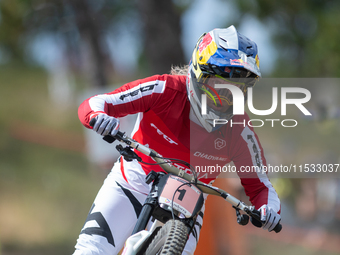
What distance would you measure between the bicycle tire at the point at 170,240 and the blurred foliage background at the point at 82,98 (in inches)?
132

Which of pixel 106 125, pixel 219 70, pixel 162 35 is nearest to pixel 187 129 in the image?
pixel 219 70

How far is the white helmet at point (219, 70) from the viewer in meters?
2.72

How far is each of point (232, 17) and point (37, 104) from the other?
504 inches

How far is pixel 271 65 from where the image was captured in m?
13.5

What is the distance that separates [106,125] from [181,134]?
762mm

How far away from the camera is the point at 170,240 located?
208 cm

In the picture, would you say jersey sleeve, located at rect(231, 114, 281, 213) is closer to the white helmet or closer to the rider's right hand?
the white helmet

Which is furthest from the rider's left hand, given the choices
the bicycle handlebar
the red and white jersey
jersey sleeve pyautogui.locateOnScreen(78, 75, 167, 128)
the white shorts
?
jersey sleeve pyautogui.locateOnScreen(78, 75, 167, 128)

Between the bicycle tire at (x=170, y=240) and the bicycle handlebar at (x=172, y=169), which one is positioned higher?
the bicycle handlebar at (x=172, y=169)

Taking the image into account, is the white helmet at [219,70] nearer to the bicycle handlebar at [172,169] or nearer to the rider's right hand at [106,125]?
the bicycle handlebar at [172,169]

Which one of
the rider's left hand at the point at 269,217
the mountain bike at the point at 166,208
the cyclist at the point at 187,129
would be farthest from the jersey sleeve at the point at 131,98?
the rider's left hand at the point at 269,217

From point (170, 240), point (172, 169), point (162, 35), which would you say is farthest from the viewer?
point (162, 35)

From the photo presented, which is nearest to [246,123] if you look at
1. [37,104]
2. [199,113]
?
[199,113]

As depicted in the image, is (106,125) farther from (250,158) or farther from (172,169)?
(250,158)
